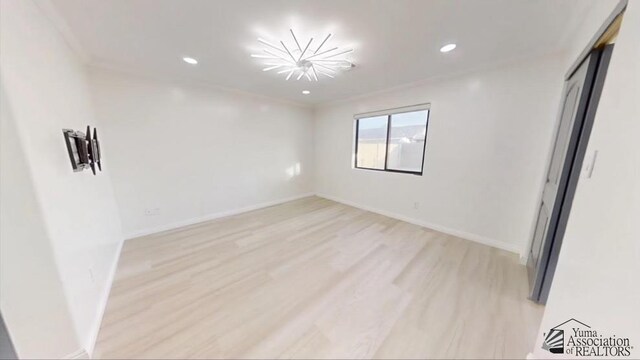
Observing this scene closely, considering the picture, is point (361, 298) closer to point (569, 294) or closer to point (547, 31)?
point (569, 294)

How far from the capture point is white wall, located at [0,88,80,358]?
0.92m

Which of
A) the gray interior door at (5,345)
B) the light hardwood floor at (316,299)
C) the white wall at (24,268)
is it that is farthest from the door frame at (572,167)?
the gray interior door at (5,345)

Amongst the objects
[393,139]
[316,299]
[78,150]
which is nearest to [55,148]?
[78,150]

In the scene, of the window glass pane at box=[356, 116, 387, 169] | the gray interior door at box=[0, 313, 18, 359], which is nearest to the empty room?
the gray interior door at box=[0, 313, 18, 359]

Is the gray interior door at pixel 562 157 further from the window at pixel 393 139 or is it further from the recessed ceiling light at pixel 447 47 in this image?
the window at pixel 393 139

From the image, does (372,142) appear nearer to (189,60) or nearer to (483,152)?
(483,152)

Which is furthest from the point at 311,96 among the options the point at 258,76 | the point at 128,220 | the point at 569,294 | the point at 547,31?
the point at 569,294

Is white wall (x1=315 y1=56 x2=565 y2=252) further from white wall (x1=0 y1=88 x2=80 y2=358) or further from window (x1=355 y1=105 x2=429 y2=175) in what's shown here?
white wall (x1=0 y1=88 x2=80 y2=358)

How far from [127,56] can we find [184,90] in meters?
0.82

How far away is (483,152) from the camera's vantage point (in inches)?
101

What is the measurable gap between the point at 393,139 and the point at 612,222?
302 cm

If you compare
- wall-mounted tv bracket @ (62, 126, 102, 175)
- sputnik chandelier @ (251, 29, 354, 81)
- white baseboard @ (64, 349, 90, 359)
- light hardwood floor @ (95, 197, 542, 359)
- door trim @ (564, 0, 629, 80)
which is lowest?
light hardwood floor @ (95, 197, 542, 359)

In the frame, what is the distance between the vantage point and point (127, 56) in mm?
2180

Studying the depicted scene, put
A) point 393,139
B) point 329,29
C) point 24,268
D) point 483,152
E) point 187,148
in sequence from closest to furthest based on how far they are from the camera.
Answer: point 24,268 < point 329,29 < point 483,152 < point 187,148 < point 393,139
